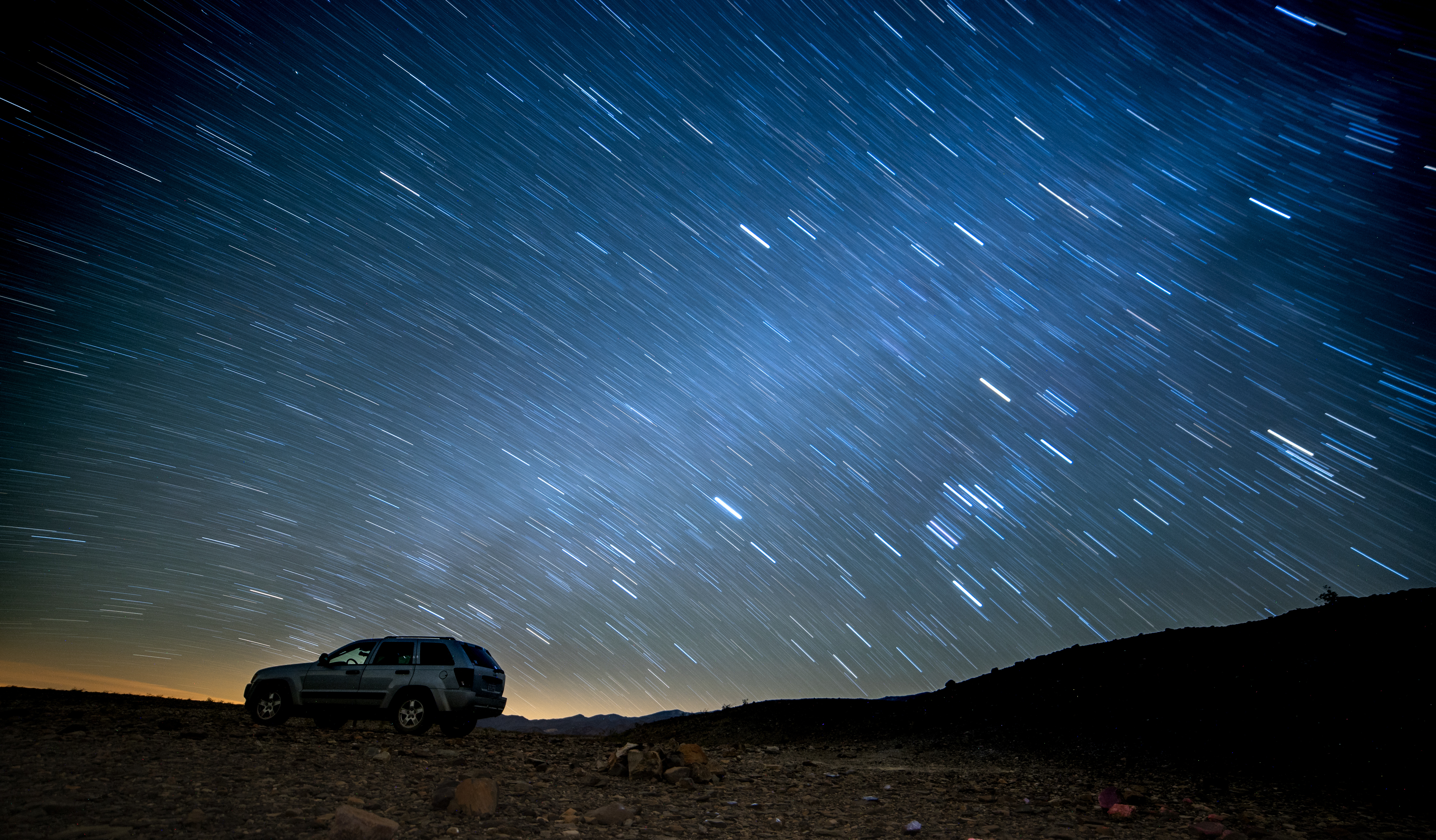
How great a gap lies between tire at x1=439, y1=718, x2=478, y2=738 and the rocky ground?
0.21 m

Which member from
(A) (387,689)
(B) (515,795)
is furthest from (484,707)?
(B) (515,795)

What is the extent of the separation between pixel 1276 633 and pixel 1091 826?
1835 centimetres

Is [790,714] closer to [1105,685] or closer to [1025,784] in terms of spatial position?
[1105,685]

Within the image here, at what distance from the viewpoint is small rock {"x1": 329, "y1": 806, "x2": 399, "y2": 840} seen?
5398mm

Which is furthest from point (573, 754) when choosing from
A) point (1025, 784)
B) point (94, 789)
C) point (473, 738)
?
point (1025, 784)

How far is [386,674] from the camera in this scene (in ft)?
41.0

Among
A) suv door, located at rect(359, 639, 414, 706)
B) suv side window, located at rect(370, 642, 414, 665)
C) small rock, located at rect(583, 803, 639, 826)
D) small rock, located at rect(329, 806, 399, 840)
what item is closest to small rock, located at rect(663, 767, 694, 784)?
small rock, located at rect(583, 803, 639, 826)

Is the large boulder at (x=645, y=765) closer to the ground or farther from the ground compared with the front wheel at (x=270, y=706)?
closer to the ground

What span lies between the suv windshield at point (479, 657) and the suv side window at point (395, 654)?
1.05 metres

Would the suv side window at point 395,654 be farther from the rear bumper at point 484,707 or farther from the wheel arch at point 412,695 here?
the rear bumper at point 484,707

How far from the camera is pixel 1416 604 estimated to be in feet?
61.4

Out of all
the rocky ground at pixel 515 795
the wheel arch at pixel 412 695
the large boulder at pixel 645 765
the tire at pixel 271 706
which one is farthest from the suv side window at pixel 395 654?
the large boulder at pixel 645 765

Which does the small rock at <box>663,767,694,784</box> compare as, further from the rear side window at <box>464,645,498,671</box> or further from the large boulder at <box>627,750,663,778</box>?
the rear side window at <box>464,645,498,671</box>

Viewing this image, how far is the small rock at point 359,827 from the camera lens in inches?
213
